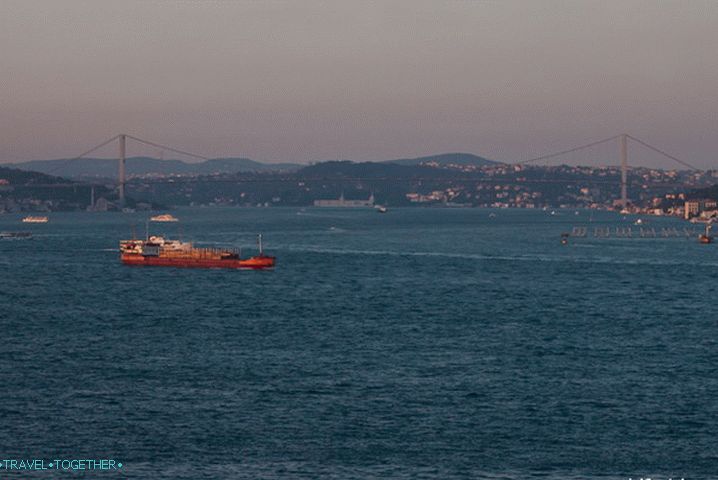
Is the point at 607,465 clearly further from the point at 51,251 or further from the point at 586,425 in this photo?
the point at 51,251

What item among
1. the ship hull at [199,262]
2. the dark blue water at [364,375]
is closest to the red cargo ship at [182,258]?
the ship hull at [199,262]

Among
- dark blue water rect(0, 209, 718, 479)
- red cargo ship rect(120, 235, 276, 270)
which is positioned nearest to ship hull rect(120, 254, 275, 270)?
red cargo ship rect(120, 235, 276, 270)

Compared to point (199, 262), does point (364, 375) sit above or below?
below

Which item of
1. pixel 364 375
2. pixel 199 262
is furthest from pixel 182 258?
pixel 364 375

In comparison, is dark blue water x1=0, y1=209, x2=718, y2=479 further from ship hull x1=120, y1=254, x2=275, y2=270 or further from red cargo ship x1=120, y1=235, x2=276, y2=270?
red cargo ship x1=120, y1=235, x2=276, y2=270

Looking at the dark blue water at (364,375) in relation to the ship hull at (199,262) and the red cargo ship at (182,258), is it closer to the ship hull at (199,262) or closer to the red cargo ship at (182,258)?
the ship hull at (199,262)

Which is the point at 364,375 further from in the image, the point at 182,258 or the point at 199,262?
the point at 182,258
